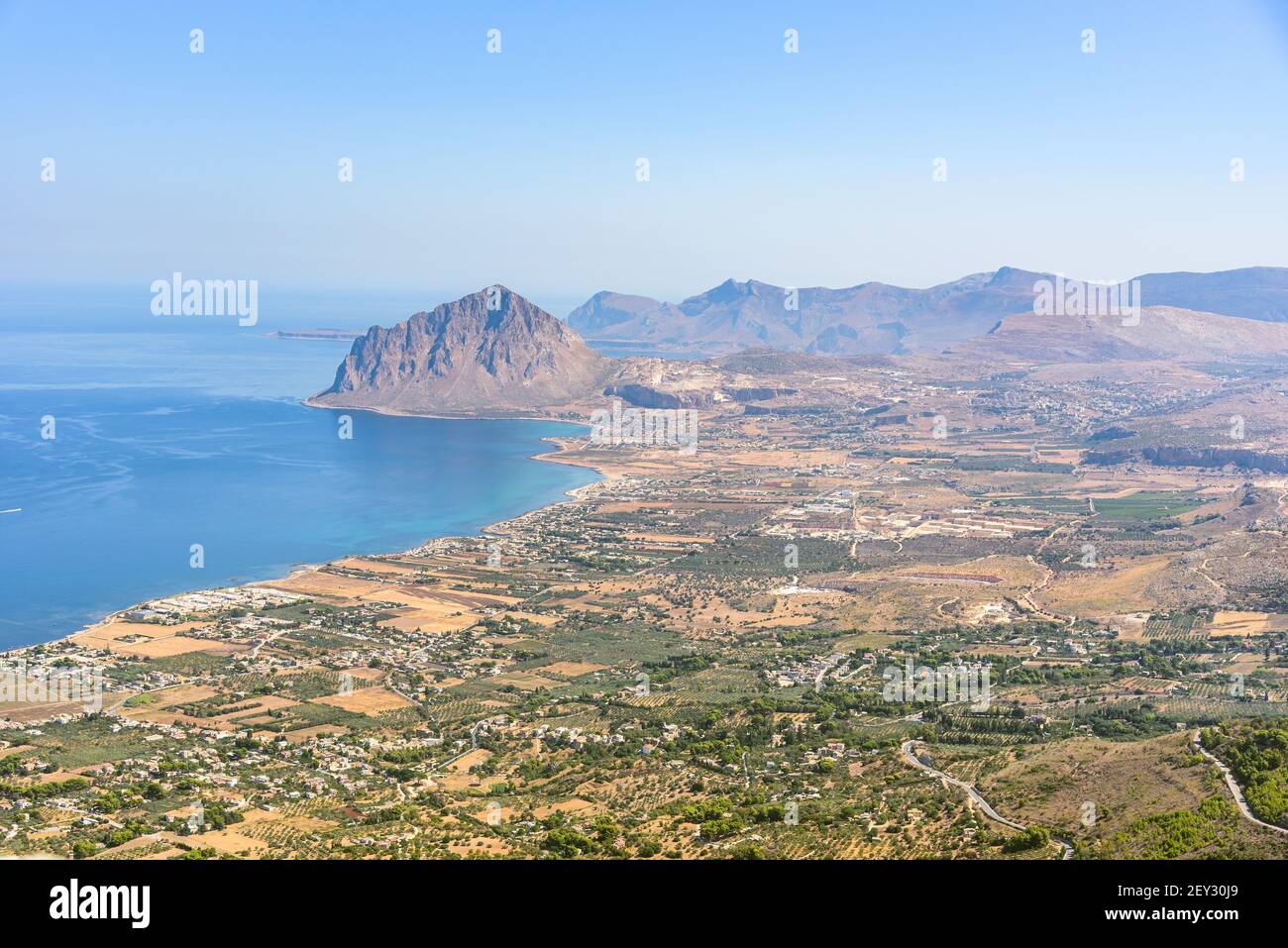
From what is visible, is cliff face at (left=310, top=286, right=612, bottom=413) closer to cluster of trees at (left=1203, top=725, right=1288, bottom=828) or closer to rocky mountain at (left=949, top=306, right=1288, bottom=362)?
rocky mountain at (left=949, top=306, right=1288, bottom=362)

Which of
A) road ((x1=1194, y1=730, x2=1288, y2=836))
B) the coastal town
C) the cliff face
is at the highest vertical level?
the cliff face

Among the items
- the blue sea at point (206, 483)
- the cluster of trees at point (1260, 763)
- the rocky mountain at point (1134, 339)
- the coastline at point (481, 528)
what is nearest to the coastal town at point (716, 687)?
the cluster of trees at point (1260, 763)

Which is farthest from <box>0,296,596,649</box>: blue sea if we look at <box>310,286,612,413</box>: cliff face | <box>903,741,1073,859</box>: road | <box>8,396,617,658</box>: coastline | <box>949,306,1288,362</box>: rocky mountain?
<box>949,306,1288,362</box>: rocky mountain

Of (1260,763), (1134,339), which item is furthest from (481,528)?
(1134,339)

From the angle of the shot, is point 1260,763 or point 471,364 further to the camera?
point 471,364

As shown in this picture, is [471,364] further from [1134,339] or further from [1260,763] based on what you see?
[1260,763]

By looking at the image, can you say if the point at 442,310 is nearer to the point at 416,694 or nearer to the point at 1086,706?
the point at 416,694
